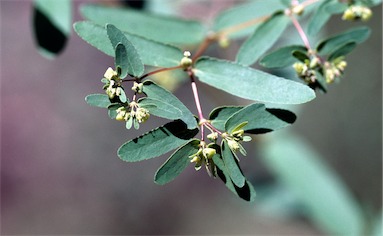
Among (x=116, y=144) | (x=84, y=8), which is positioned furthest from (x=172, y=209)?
(x=84, y=8)

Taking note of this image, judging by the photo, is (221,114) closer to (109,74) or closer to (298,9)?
(109,74)

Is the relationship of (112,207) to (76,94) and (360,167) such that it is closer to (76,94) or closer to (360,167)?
(76,94)

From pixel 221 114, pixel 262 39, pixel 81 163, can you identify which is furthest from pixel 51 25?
pixel 81 163

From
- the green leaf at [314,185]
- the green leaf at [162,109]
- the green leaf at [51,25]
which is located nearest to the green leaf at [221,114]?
the green leaf at [162,109]

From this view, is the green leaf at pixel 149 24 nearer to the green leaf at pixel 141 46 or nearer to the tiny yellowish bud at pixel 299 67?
the green leaf at pixel 141 46

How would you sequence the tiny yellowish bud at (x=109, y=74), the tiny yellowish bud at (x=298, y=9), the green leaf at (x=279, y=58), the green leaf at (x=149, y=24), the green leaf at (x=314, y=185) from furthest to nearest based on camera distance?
1. the green leaf at (x=314, y=185)
2. the green leaf at (x=149, y=24)
3. the tiny yellowish bud at (x=298, y=9)
4. the green leaf at (x=279, y=58)
5. the tiny yellowish bud at (x=109, y=74)
